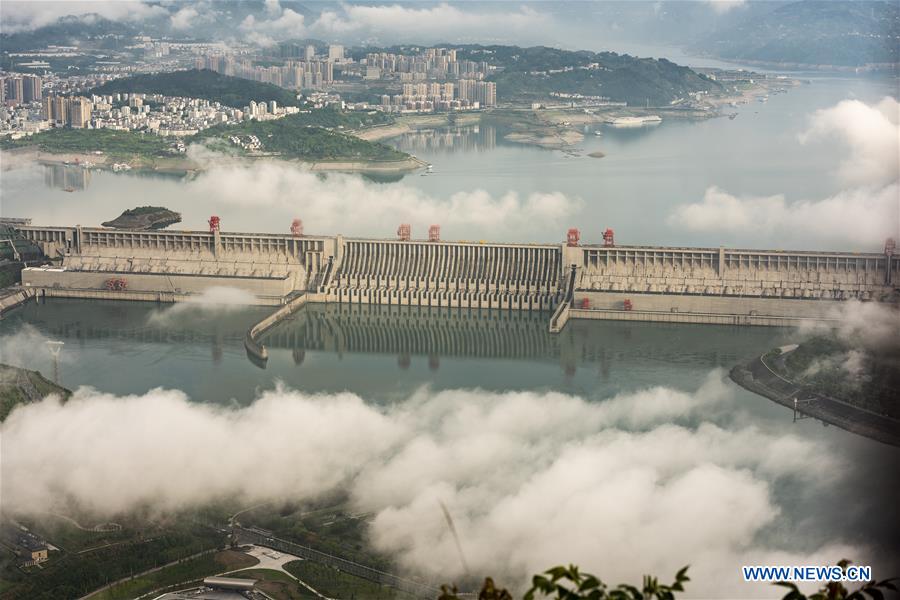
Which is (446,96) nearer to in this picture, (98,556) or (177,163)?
(177,163)

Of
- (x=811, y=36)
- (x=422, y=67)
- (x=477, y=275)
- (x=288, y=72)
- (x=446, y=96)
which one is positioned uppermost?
(x=811, y=36)

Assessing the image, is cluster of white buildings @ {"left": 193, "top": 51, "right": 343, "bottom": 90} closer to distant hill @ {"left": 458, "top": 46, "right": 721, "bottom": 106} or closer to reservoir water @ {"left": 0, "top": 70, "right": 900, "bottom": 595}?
distant hill @ {"left": 458, "top": 46, "right": 721, "bottom": 106}

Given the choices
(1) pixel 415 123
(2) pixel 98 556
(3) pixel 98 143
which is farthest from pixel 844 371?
(1) pixel 415 123

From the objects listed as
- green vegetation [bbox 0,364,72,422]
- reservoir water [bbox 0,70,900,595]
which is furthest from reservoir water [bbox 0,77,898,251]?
green vegetation [bbox 0,364,72,422]

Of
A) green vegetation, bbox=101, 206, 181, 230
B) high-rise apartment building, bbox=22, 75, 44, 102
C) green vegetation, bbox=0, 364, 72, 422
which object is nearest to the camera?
green vegetation, bbox=0, 364, 72, 422

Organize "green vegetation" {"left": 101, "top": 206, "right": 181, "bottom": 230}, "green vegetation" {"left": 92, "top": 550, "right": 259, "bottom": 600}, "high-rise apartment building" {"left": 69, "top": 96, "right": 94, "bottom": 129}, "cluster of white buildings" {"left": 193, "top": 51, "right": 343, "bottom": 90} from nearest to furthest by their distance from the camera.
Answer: "green vegetation" {"left": 92, "top": 550, "right": 259, "bottom": 600} → "green vegetation" {"left": 101, "top": 206, "right": 181, "bottom": 230} → "high-rise apartment building" {"left": 69, "top": 96, "right": 94, "bottom": 129} → "cluster of white buildings" {"left": 193, "top": 51, "right": 343, "bottom": 90}

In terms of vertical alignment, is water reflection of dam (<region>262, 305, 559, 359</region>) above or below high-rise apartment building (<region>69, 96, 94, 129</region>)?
below

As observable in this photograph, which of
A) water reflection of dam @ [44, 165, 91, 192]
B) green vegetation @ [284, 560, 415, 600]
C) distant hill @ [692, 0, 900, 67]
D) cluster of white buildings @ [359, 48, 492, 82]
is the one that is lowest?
water reflection of dam @ [44, 165, 91, 192]
